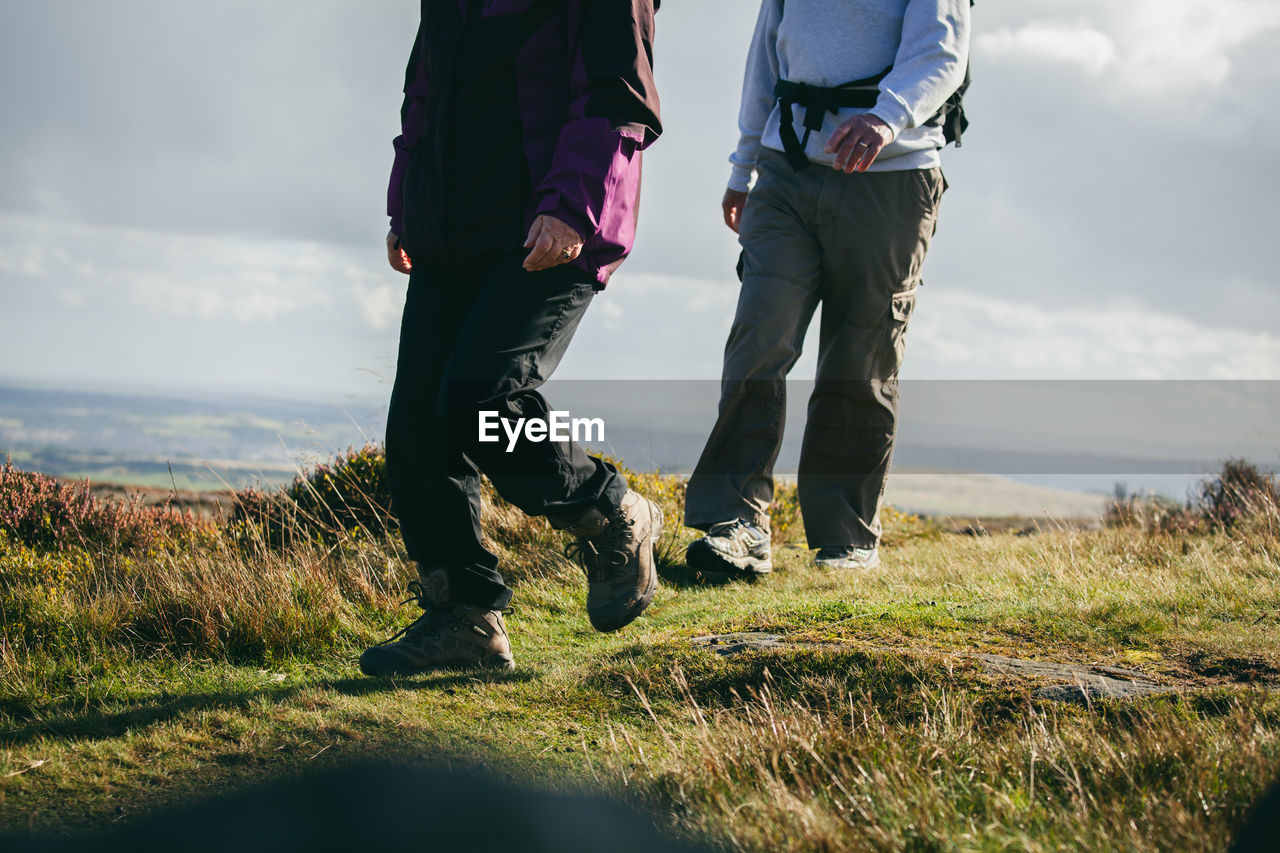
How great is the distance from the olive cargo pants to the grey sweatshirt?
15 centimetres

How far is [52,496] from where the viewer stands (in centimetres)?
609

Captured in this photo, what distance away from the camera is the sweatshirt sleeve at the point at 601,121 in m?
2.58

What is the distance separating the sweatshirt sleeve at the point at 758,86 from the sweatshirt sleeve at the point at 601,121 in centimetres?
214

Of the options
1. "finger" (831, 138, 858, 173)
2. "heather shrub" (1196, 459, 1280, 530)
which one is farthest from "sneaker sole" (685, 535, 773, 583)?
"heather shrub" (1196, 459, 1280, 530)

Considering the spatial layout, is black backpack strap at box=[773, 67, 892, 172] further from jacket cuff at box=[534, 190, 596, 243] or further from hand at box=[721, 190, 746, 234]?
jacket cuff at box=[534, 190, 596, 243]

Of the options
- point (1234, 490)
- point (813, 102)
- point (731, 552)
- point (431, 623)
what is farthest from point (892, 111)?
point (1234, 490)

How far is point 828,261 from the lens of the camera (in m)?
4.41

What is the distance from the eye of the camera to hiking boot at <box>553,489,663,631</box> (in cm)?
294

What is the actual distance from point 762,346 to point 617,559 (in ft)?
5.61

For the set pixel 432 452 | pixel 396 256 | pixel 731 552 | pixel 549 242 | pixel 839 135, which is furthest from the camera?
pixel 731 552

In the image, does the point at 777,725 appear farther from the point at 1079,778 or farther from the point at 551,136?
the point at 551,136

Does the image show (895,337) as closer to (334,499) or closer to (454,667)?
(454,667)

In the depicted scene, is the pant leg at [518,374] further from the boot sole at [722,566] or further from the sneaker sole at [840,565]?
the sneaker sole at [840,565]

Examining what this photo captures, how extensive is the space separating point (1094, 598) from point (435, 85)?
2.71m
